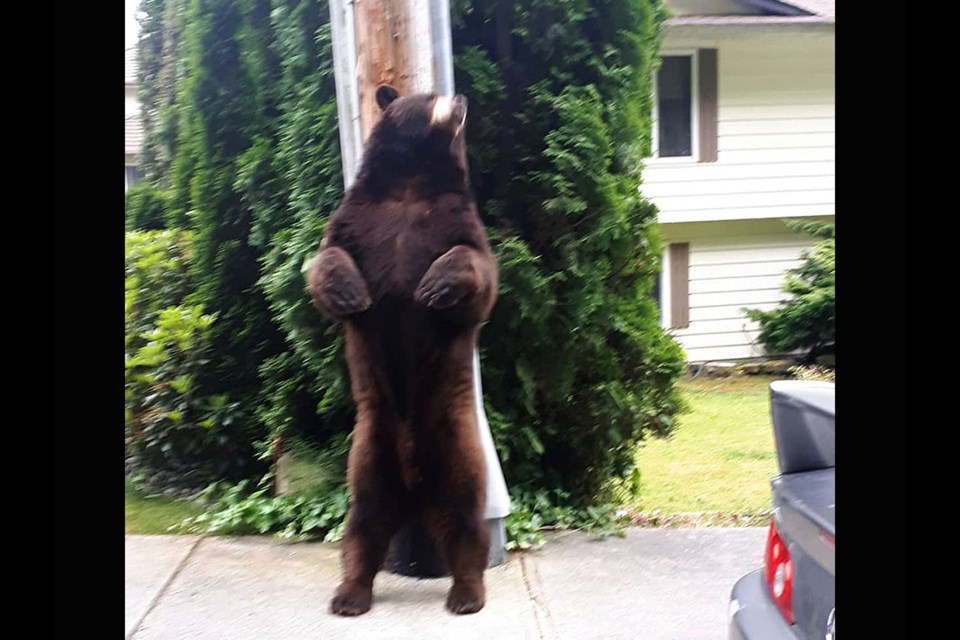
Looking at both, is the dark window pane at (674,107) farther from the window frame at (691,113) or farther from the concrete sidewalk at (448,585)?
the concrete sidewalk at (448,585)

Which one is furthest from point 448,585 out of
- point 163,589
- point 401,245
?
point 401,245

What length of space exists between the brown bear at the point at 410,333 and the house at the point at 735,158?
6.61ft

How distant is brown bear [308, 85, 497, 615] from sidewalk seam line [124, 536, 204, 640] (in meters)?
0.73

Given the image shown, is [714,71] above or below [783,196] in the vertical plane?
above

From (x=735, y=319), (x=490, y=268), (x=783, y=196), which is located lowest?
(x=735, y=319)

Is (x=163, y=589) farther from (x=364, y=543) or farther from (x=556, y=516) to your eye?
(x=556, y=516)

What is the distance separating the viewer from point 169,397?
13.7 feet

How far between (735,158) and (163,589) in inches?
143

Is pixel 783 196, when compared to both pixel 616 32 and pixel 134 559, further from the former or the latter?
pixel 134 559

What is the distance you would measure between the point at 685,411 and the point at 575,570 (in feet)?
3.32

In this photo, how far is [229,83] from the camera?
12.8 ft
